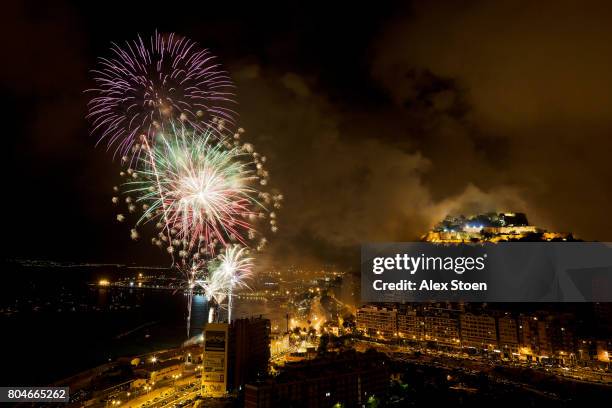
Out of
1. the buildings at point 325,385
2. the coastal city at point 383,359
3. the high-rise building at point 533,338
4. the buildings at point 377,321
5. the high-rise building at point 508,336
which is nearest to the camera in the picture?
the buildings at point 325,385

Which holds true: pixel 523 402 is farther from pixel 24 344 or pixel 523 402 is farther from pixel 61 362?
pixel 24 344

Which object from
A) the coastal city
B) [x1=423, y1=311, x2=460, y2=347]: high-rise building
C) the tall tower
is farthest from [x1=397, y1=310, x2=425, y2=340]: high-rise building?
the tall tower

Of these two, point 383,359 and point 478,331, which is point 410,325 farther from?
point 383,359

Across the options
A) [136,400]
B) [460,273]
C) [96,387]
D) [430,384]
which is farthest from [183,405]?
[460,273]

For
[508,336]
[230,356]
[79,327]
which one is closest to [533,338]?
[508,336]

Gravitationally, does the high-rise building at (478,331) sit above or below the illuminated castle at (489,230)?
below

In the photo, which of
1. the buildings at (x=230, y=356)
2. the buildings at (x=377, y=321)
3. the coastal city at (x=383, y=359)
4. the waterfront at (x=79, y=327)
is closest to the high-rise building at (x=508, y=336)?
the coastal city at (x=383, y=359)

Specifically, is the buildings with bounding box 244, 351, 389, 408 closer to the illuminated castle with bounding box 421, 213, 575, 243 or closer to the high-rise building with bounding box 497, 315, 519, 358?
the high-rise building with bounding box 497, 315, 519, 358

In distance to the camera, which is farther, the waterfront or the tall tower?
the waterfront

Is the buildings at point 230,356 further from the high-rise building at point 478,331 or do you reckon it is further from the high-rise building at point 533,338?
the high-rise building at point 533,338
